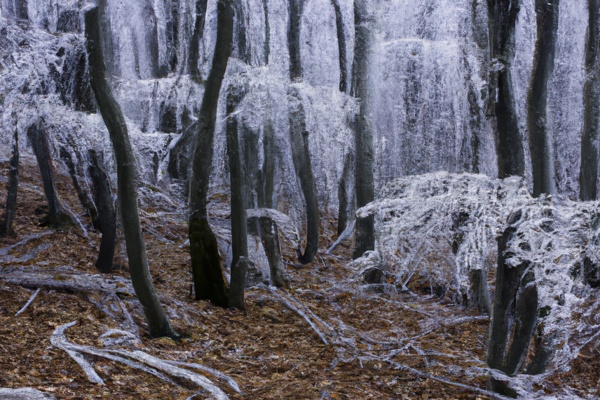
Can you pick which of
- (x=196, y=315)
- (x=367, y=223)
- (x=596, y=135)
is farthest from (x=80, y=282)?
(x=596, y=135)

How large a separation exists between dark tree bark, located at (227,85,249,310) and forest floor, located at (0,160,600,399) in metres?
0.38

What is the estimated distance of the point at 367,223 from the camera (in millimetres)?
12500

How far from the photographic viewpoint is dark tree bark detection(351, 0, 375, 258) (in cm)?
1230

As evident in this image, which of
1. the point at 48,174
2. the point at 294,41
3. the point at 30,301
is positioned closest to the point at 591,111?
the point at 294,41

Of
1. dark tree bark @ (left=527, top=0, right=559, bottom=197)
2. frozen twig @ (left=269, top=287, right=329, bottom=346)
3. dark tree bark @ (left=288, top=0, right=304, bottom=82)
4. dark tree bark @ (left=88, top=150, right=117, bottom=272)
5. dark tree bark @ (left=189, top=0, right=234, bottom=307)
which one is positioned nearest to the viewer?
dark tree bark @ (left=527, top=0, right=559, bottom=197)

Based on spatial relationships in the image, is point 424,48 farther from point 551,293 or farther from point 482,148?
point 551,293

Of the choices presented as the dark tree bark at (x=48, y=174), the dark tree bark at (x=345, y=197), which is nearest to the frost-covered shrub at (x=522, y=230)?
the dark tree bark at (x=48, y=174)

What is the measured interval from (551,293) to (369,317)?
5590 mm

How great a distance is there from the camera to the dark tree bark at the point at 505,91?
5.95 meters

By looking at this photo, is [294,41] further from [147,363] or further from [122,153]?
[147,363]

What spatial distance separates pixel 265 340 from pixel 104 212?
394cm

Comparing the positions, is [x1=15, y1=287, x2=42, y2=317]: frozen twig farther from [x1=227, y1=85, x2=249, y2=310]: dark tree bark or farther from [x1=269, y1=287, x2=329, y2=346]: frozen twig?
[x1=269, y1=287, x2=329, y2=346]: frozen twig

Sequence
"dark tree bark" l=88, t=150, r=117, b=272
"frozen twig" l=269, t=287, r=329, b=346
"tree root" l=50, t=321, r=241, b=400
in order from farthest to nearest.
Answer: "dark tree bark" l=88, t=150, r=117, b=272 → "frozen twig" l=269, t=287, r=329, b=346 → "tree root" l=50, t=321, r=241, b=400

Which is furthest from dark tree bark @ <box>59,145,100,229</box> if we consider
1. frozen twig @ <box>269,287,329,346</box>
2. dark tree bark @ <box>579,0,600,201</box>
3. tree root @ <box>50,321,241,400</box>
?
dark tree bark @ <box>579,0,600,201</box>
